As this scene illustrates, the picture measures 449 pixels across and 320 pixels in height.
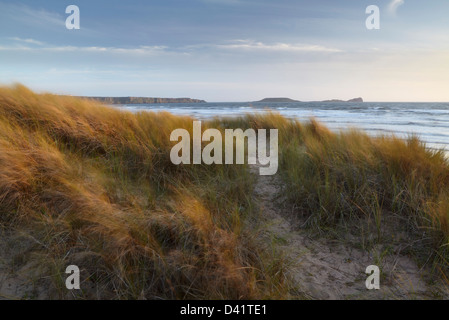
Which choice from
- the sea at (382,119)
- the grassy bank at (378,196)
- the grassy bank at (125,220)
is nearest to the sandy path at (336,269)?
the grassy bank at (378,196)

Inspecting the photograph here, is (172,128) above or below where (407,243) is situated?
above

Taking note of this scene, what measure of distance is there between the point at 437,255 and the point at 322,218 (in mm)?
974

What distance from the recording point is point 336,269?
240 cm

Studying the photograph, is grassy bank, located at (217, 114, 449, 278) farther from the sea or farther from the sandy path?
the sea

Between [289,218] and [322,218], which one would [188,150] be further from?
[322,218]

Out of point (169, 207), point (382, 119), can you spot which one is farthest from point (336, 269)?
point (382, 119)

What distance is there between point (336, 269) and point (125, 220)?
184 centimetres

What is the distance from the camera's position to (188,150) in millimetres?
3971

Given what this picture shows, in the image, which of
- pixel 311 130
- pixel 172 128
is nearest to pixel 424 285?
pixel 172 128

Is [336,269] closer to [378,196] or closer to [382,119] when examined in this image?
[378,196]

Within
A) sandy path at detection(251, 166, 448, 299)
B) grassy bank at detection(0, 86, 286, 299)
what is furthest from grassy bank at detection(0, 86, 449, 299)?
sandy path at detection(251, 166, 448, 299)

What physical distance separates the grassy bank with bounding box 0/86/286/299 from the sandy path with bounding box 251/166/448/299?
0.97 feet

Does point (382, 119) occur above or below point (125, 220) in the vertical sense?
above

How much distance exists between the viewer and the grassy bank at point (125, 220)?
1897mm
